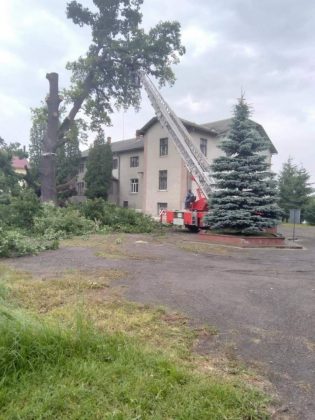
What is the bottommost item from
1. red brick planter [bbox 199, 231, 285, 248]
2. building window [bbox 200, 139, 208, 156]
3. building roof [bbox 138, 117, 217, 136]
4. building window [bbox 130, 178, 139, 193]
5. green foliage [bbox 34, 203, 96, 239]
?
red brick planter [bbox 199, 231, 285, 248]

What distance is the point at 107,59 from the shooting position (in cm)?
2572

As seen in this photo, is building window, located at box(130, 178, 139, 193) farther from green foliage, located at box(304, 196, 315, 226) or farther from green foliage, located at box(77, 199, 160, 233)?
green foliage, located at box(77, 199, 160, 233)

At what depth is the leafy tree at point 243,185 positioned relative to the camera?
14875 millimetres

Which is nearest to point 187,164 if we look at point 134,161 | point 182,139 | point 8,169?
point 182,139

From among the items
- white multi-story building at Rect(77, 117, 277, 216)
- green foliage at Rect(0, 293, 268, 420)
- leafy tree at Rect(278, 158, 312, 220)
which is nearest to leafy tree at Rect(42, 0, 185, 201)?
white multi-story building at Rect(77, 117, 277, 216)

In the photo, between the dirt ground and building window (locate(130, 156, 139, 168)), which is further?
building window (locate(130, 156, 139, 168))

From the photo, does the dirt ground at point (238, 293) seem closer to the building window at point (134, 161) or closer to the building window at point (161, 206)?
the building window at point (161, 206)

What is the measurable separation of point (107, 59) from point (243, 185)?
16291 mm

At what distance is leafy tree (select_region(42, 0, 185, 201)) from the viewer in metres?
23.8

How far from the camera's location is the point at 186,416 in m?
2.49

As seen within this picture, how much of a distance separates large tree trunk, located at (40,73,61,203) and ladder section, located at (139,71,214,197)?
6.74 metres

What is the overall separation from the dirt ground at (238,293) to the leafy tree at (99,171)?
24.5m

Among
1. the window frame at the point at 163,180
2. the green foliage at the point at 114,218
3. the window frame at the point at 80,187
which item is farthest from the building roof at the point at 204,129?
the green foliage at the point at 114,218

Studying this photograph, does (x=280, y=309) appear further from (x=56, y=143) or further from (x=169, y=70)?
(x=169, y=70)
